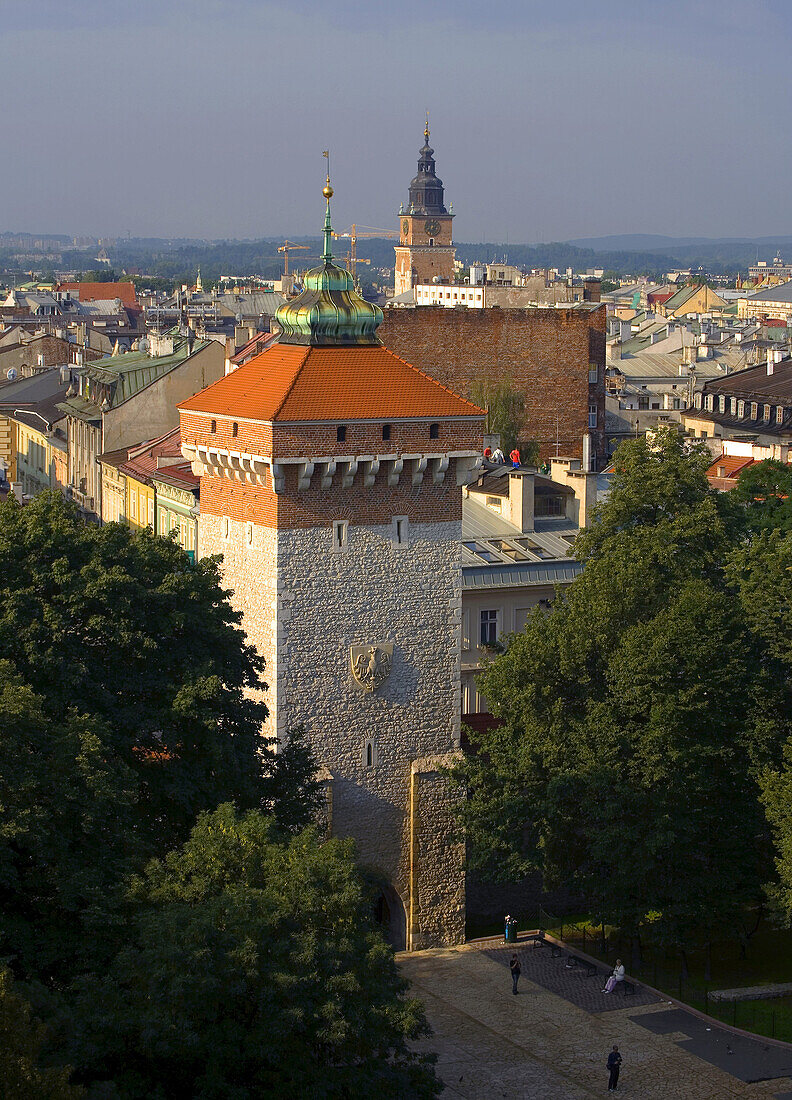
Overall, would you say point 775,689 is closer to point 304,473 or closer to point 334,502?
point 334,502

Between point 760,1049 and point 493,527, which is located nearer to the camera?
point 760,1049

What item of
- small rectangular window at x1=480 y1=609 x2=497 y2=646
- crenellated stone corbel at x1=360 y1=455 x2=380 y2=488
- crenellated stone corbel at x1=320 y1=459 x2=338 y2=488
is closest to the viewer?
crenellated stone corbel at x1=320 y1=459 x2=338 y2=488

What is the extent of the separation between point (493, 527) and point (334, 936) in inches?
1298

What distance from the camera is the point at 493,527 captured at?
63812mm

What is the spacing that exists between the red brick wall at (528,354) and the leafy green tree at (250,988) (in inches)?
2823

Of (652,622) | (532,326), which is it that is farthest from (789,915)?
(532,326)

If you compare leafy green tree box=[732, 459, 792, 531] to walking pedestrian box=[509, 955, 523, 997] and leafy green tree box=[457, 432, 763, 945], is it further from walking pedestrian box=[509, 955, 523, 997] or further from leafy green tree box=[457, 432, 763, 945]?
walking pedestrian box=[509, 955, 523, 997]

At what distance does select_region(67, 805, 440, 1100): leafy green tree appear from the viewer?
29.4 metres

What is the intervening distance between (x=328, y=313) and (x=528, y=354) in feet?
218

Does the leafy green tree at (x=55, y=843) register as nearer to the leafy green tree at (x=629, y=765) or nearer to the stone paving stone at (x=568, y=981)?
the leafy green tree at (x=629, y=765)

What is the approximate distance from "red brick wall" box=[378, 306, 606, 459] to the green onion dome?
58.7 meters

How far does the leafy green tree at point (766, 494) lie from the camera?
66.5m

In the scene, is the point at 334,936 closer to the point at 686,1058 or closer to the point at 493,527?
the point at 686,1058

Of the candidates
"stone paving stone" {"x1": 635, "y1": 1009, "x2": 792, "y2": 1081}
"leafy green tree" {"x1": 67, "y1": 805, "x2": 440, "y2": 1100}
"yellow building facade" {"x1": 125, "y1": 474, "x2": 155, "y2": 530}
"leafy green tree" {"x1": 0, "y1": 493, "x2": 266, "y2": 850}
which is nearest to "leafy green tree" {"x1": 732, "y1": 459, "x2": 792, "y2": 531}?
"yellow building facade" {"x1": 125, "y1": 474, "x2": 155, "y2": 530}
